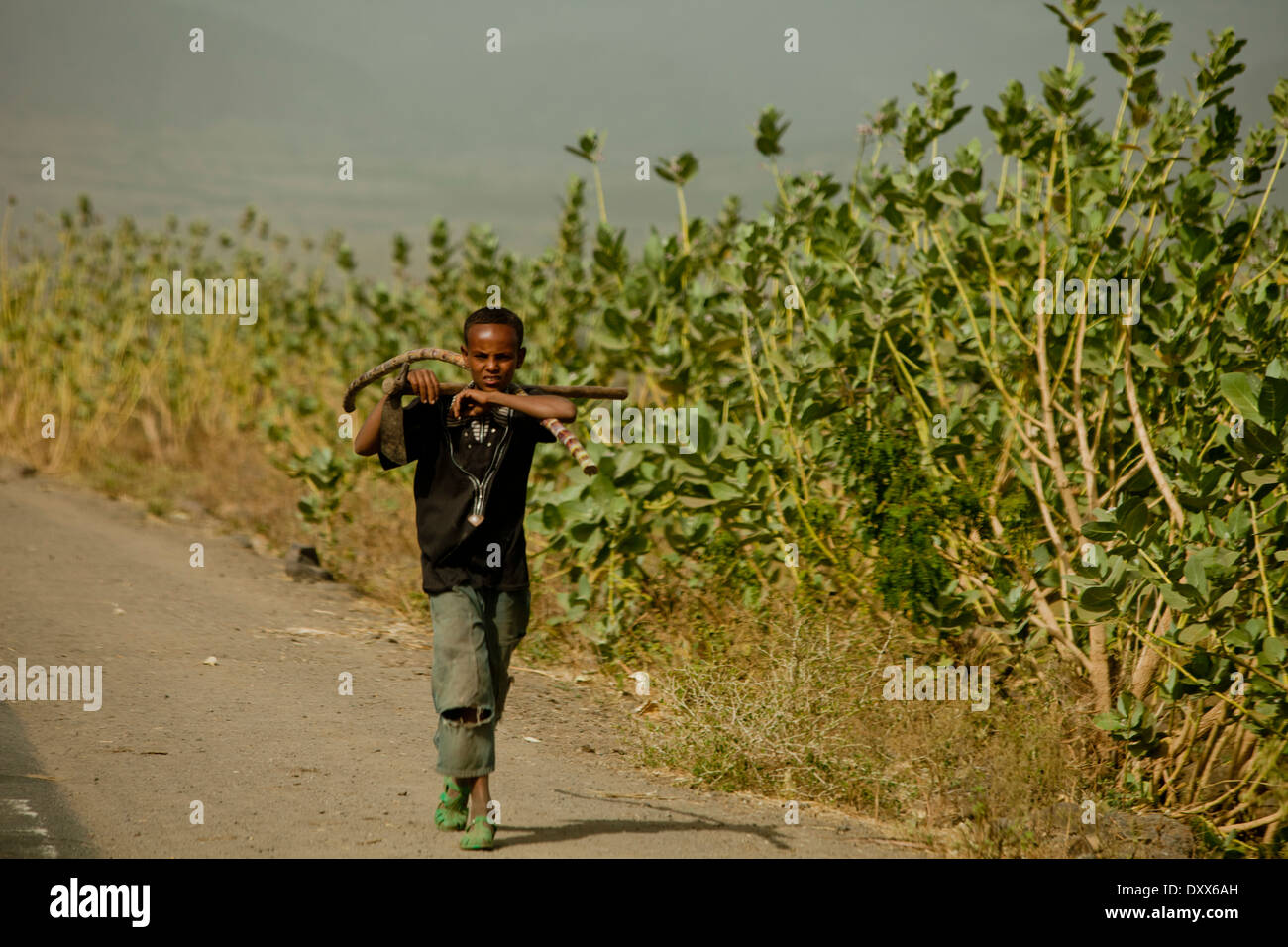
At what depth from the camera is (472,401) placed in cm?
335

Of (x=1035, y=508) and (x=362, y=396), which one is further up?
(x=362, y=396)

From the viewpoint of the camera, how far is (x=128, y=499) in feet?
32.8

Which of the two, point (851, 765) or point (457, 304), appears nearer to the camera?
point (851, 765)

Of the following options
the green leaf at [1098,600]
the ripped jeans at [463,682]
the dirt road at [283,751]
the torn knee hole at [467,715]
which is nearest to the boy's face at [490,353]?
the ripped jeans at [463,682]

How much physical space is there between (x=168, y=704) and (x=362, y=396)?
18.3ft

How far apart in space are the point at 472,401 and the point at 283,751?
169 centimetres

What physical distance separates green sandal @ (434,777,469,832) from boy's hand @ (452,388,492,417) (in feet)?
3.43

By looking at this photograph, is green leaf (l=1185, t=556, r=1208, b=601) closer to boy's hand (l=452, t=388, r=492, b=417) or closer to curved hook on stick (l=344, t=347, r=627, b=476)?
curved hook on stick (l=344, t=347, r=627, b=476)

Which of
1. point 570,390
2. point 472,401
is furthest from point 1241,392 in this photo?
point 472,401

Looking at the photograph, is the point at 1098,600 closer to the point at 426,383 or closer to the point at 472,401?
the point at 472,401

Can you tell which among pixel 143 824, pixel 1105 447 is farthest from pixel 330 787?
pixel 1105 447

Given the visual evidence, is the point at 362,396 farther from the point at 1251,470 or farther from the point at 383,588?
the point at 1251,470

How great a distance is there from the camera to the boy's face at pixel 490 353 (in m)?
3.29

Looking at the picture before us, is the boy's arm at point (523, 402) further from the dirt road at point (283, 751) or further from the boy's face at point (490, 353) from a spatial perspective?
the dirt road at point (283, 751)
